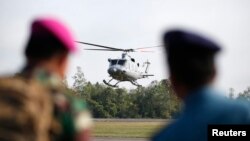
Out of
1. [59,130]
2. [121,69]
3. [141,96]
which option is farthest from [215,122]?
[141,96]

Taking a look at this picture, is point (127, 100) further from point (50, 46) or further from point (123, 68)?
point (50, 46)

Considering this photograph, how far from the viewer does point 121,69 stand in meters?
43.0

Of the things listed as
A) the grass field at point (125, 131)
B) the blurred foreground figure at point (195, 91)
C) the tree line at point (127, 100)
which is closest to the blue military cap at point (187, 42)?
the blurred foreground figure at point (195, 91)

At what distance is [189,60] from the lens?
227 cm

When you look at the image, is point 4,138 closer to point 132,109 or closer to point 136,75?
point 136,75

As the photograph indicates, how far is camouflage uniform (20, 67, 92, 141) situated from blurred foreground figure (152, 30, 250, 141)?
288 mm

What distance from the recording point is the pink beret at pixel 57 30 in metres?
2.36

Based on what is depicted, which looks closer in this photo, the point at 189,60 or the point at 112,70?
the point at 189,60

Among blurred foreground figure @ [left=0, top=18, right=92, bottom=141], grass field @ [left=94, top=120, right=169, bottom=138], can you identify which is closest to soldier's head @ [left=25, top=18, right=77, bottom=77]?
blurred foreground figure @ [left=0, top=18, right=92, bottom=141]

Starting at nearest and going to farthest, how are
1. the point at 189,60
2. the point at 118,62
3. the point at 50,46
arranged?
1. the point at 189,60
2. the point at 50,46
3. the point at 118,62

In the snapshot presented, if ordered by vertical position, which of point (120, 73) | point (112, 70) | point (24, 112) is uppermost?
point (112, 70)

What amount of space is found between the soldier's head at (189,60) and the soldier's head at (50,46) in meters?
0.39

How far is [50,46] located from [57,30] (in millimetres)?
80

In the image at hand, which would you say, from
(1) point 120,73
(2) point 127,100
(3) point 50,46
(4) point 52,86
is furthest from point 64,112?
(2) point 127,100
